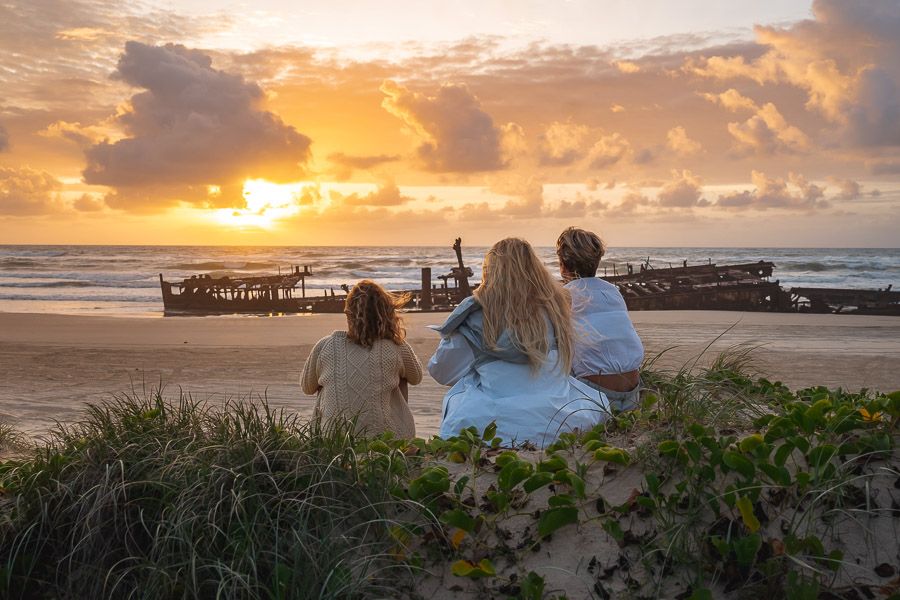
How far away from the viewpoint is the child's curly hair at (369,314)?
551 centimetres

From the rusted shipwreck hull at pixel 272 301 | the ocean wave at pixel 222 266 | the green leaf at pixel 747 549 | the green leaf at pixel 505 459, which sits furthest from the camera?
the ocean wave at pixel 222 266

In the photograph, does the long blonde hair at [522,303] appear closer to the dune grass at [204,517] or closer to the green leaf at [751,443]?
the dune grass at [204,517]

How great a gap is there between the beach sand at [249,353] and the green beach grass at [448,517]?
11.1 feet

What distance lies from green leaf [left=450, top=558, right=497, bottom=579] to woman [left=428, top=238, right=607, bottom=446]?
5.41ft

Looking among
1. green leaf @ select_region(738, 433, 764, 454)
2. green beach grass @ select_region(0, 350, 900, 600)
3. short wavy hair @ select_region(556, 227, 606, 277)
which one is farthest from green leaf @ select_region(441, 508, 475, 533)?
short wavy hair @ select_region(556, 227, 606, 277)

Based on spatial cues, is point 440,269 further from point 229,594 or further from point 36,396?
point 229,594

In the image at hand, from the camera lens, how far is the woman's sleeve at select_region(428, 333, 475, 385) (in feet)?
16.5

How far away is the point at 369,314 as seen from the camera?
18.1 ft

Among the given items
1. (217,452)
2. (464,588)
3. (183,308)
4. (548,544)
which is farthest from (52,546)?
(183,308)

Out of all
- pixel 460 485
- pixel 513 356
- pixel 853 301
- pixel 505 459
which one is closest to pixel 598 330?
pixel 513 356

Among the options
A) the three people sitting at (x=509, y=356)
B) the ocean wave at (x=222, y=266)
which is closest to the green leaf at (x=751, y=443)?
the three people sitting at (x=509, y=356)

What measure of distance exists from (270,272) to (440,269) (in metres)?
13.1

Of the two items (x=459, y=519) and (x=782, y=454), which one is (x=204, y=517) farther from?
(x=782, y=454)

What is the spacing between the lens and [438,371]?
508 centimetres
